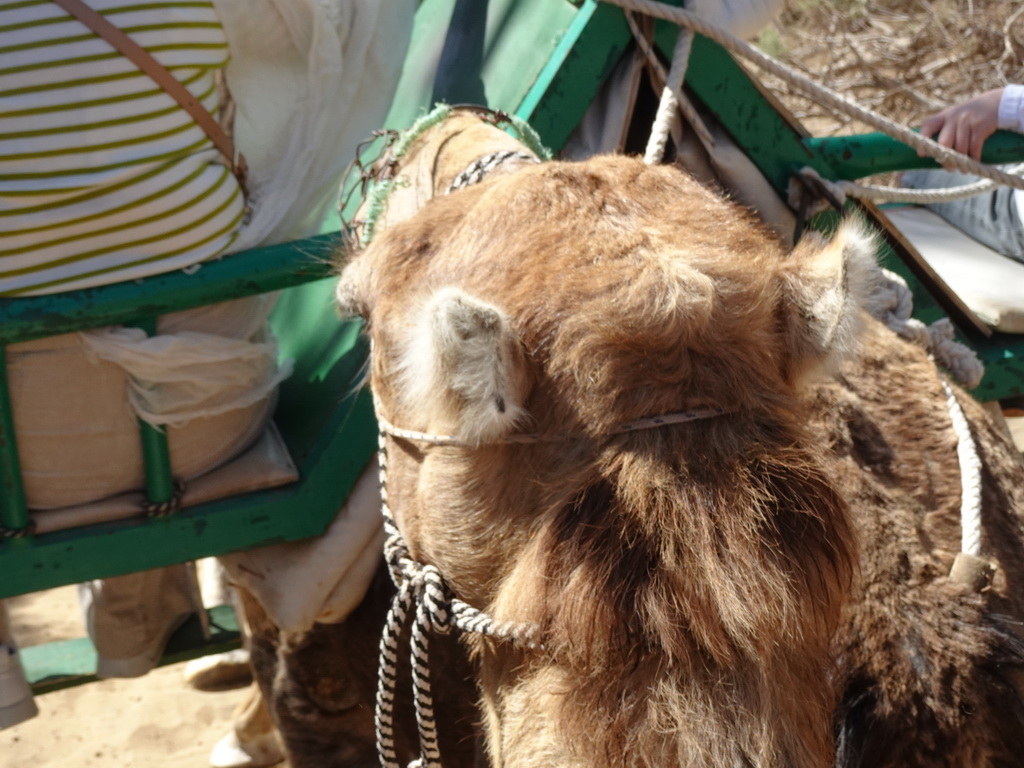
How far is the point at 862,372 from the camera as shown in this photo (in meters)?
2.13

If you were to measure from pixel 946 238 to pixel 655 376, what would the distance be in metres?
2.28

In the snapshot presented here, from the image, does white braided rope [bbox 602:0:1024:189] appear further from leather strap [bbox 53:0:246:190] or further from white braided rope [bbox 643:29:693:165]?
leather strap [bbox 53:0:246:190]

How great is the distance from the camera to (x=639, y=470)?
4.48 ft

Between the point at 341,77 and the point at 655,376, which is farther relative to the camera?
the point at 341,77

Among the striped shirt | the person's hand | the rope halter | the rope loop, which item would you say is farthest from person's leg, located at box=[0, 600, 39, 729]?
the person's hand

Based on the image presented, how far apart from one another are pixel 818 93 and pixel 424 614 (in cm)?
139

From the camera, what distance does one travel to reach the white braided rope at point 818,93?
223cm

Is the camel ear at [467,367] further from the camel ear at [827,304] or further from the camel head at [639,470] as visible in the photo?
the camel ear at [827,304]

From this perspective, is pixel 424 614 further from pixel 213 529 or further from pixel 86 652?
pixel 86 652

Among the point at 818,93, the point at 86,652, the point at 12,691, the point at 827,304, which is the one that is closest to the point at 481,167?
the point at 827,304

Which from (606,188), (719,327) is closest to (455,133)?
(606,188)

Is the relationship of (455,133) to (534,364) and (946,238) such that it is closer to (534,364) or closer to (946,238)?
(534,364)

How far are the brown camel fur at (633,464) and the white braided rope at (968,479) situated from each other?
33 cm

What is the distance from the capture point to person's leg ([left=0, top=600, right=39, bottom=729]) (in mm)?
2484
